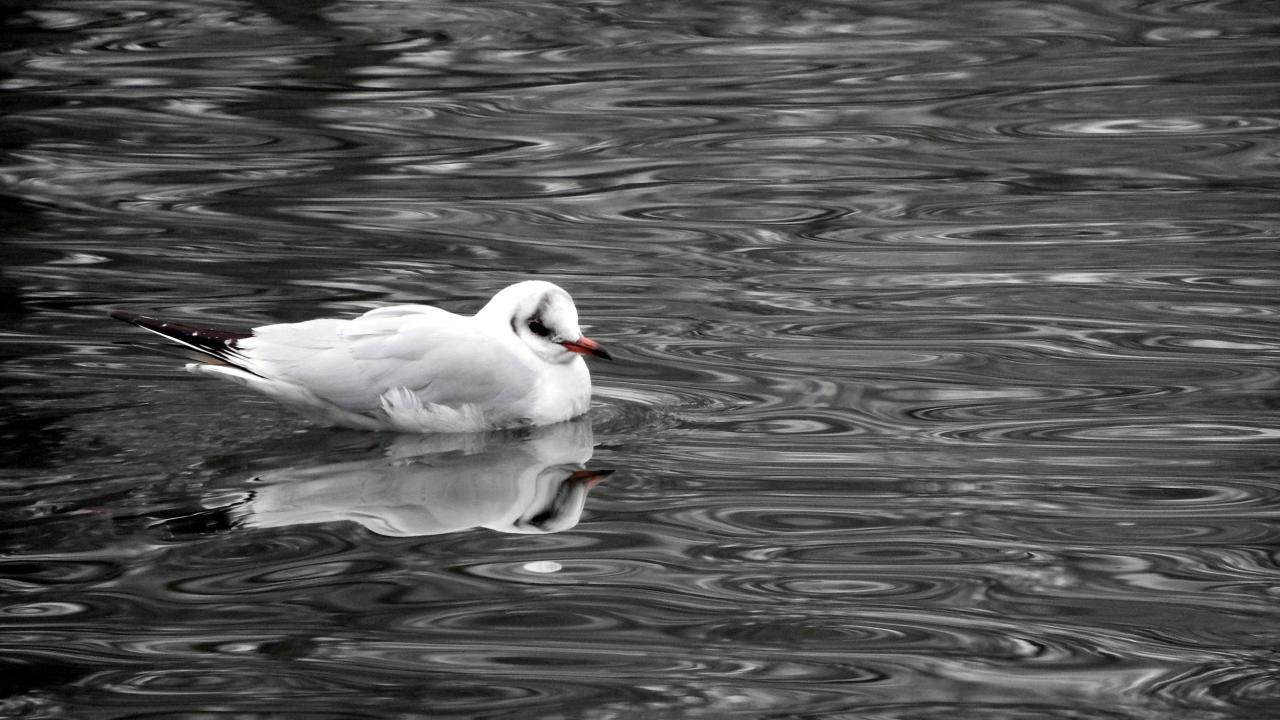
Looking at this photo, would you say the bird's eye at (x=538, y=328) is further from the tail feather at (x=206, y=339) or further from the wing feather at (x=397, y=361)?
the tail feather at (x=206, y=339)

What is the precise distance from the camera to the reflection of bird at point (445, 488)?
5.80 m

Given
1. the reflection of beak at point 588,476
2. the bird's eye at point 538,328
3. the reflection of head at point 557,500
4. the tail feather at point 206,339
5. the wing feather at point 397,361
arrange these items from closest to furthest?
the reflection of head at point 557,500
the reflection of beak at point 588,476
the wing feather at point 397,361
the tail feather at point 206,339
the bird's eye at point 538,328

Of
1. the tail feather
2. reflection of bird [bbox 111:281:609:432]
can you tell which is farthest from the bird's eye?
the tail feather

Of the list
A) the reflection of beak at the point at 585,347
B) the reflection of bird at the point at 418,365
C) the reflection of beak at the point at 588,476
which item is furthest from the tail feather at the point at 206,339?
the reflection of beak at the point at 588,476

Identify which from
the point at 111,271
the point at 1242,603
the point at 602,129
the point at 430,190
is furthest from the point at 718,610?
the point at 602,129

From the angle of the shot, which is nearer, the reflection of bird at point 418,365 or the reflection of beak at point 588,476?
the reflection of beak at point 588,476

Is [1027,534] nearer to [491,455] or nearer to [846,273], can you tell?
[491,455]

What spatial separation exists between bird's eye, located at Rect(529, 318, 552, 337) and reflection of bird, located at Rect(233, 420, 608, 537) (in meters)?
0.35

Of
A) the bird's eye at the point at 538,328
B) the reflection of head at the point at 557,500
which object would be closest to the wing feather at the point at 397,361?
the bird's eye at the point at 538,328

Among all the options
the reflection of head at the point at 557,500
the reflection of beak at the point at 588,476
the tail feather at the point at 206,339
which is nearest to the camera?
the reflection of head at the point at 557,500

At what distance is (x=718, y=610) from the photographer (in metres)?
5.06

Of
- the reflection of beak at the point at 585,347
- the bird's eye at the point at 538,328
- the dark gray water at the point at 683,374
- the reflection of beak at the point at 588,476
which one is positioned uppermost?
the bird's eye at the point at 538,328

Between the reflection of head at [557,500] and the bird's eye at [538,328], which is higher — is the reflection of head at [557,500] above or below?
below

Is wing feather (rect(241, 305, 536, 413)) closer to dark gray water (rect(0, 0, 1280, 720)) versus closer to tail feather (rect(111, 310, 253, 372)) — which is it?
tail feather (rect(111, 310, 253, 372))
